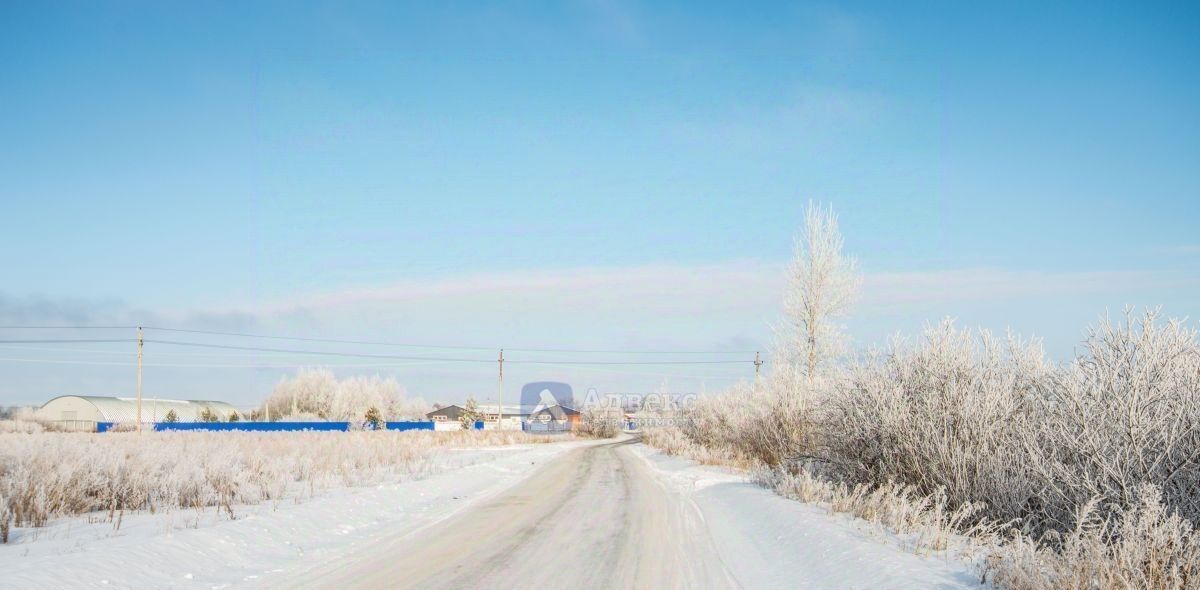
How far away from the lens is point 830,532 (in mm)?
10117

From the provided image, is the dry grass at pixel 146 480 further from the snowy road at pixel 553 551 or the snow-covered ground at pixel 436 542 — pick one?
the snowy road at pixel 553 551

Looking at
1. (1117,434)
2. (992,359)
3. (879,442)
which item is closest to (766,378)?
(879,442)

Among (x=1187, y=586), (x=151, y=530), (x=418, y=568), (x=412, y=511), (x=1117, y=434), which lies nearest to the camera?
(x=1187, y=586)

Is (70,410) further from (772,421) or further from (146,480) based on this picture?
(772,421)

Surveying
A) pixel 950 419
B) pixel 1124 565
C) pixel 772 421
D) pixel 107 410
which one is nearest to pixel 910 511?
pixel 950 419

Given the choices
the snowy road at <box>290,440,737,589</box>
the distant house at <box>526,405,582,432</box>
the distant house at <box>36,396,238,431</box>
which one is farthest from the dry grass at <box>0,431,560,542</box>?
the distant house at <box>36,396,238,431</box>

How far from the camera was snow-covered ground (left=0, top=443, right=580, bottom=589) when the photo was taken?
7566 millimetres

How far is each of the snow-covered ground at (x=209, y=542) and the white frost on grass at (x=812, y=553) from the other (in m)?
4.68

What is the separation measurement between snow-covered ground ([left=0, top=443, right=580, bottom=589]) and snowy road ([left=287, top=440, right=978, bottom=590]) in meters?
0.71

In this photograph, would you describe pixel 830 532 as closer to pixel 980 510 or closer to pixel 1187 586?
pixel 980 510

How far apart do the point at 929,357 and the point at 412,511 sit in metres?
8.97

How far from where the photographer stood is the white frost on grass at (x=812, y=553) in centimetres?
756

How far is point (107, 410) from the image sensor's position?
85062 millimetres

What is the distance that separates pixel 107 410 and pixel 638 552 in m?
92.5
